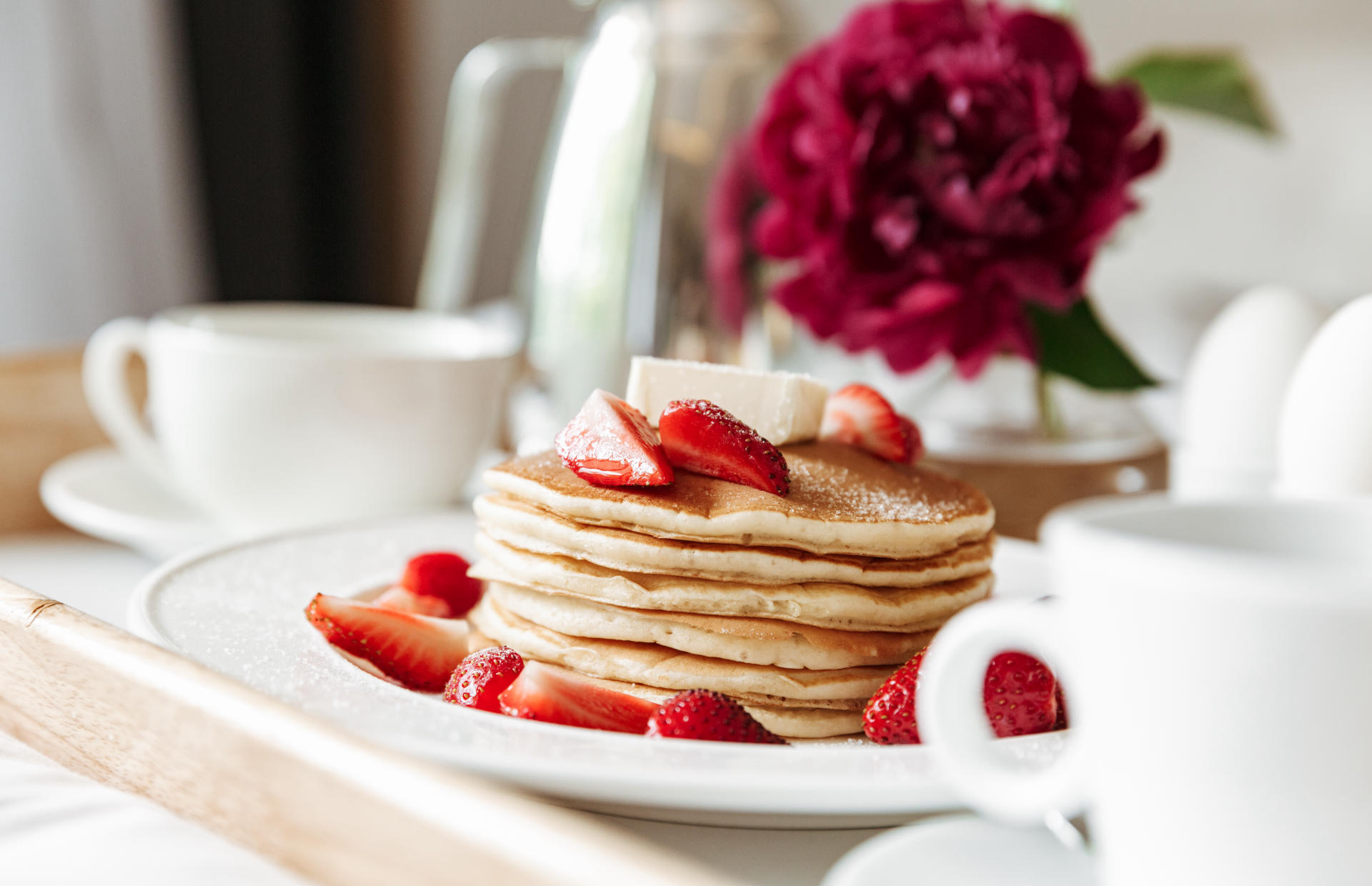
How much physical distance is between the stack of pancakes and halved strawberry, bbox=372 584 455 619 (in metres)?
0.10

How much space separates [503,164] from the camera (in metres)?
2.49

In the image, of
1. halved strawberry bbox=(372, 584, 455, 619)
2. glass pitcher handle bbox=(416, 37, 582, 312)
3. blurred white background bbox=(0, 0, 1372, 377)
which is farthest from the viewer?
glass pitcher handle bbox=(416, 37, 582, 312)

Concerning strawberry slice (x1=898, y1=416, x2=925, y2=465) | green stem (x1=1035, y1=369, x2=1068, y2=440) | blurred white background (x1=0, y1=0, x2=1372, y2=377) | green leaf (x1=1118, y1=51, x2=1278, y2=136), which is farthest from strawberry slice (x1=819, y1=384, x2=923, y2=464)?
blurred white background (x1=0, y1=0, x2=1372, y2=377)

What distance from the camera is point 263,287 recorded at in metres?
2.58

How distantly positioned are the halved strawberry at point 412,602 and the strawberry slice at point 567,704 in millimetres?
200

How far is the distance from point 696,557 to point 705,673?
6 centimetres

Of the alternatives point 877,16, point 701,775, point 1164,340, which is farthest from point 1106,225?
point 701,775

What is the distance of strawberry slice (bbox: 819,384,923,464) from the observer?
2.64 ft

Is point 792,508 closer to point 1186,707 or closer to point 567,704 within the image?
point 567,704

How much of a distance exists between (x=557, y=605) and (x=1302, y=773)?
0.42 metres

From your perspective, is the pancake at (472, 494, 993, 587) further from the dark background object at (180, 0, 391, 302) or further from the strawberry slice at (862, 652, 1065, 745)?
the dark background object at (180, 0, 391, 302)

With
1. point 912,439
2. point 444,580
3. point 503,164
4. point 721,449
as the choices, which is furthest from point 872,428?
point 503,164

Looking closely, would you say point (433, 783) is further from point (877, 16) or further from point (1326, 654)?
point (877, 16)

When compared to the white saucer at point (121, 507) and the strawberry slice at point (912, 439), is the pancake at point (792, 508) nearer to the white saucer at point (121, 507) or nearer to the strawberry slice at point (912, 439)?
the strawberry slice at point (912, 439)
